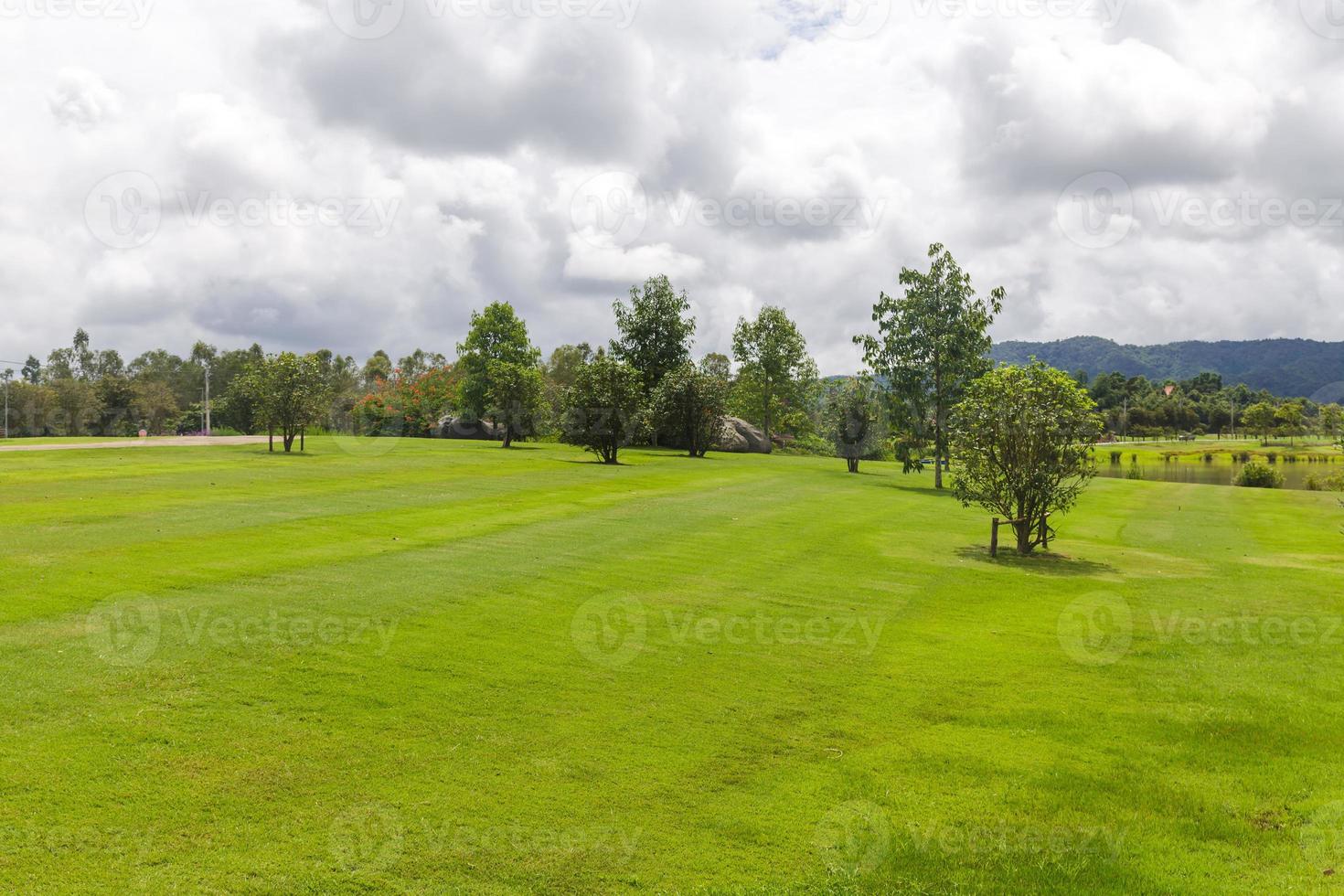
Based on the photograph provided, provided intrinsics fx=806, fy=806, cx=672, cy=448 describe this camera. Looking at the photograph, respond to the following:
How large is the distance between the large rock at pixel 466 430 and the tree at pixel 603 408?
31.0 metres

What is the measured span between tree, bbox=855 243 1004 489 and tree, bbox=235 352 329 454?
113 ft

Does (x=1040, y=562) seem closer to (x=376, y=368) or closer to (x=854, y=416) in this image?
(x=854, y=416)

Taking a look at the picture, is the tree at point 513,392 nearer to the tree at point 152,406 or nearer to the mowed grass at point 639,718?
the mowed grass at point 639,718

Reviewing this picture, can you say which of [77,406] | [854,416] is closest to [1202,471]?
[854,416]

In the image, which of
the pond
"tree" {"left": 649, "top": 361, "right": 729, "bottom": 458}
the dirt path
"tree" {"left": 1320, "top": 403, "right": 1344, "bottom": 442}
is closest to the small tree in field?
"tree" {"left": 1320, "top": 403, "right": 1344, "bottom": 442}

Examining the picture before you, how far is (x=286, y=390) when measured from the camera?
46.8 m

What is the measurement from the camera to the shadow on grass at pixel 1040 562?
20.6 m

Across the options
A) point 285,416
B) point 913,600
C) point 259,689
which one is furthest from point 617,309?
point 259,689

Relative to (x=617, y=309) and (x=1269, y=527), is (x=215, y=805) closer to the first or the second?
(x=1269, y=527)

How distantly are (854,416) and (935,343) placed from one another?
9153mm

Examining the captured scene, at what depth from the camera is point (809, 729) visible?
32.2 feet

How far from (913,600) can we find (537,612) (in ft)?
25.7

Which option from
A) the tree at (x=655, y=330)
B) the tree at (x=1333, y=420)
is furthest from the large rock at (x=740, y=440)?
the tree at (x=1333, y=420)

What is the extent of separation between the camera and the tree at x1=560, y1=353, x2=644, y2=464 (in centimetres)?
4909
